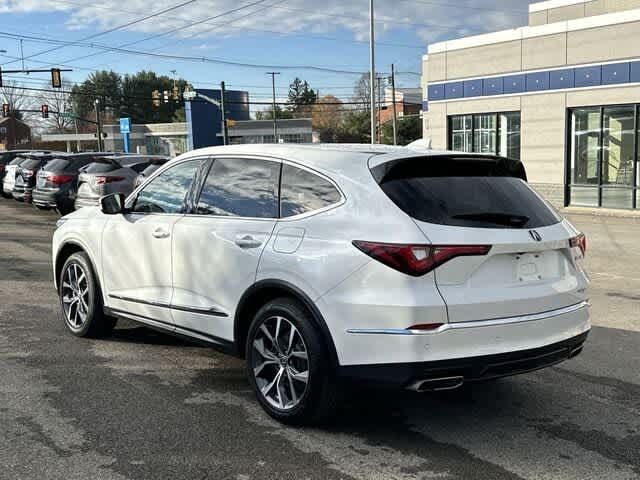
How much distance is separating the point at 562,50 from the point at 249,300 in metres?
18.7

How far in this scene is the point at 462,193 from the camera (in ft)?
13.5

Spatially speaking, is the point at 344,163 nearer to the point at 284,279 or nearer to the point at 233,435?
the point at 284,279

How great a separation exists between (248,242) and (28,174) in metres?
19.2

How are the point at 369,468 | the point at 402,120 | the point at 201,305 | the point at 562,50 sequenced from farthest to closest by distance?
the point at 402,120 < the point at 562,50 < the point at 201,305 < the point at 369,468

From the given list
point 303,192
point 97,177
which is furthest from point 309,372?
point 97,177

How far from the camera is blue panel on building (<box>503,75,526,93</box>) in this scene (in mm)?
21688

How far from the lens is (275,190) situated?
4.60m

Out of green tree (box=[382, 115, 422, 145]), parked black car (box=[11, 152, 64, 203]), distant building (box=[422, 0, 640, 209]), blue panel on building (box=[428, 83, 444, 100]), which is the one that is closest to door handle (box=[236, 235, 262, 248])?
distant building (box=[422, 0, 640, 209])

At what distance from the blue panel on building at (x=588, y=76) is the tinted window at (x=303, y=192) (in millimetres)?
17464

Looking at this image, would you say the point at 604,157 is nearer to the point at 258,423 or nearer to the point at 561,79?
the point at 561,79

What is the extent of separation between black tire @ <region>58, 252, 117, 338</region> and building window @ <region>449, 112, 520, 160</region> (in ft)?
57.9

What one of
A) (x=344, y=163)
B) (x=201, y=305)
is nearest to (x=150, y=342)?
(x=201, y=305)

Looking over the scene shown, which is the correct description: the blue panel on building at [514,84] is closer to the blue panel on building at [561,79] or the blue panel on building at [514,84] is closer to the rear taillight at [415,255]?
the blue panel on building at [561,79]

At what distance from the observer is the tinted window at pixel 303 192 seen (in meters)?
4.26
